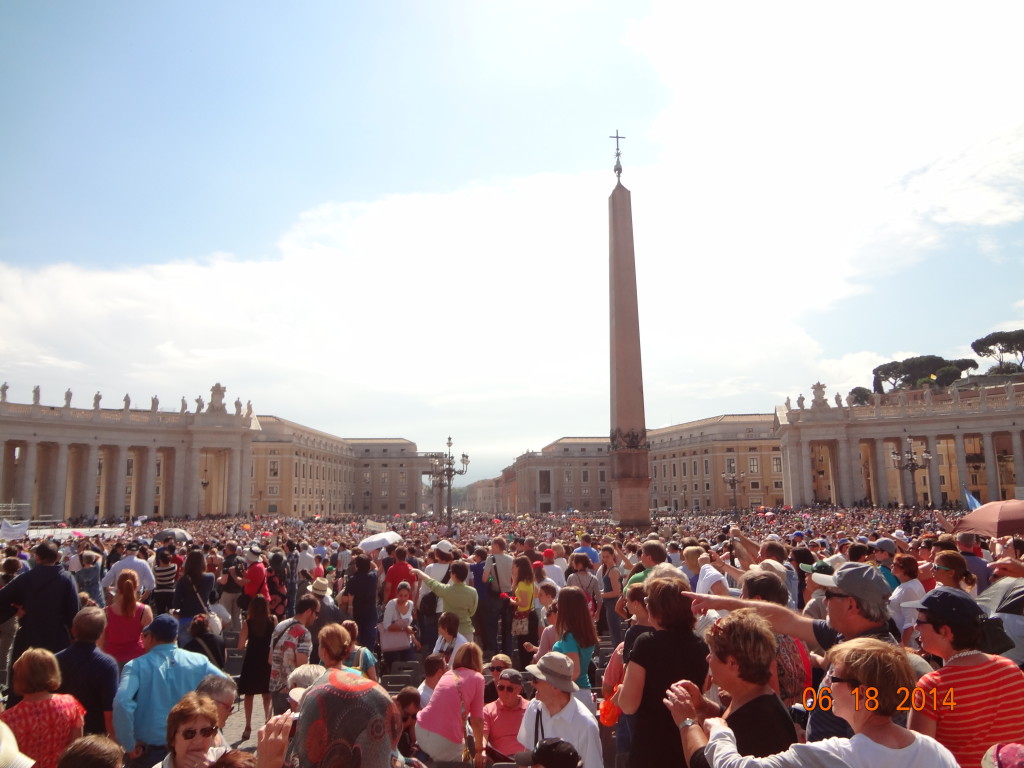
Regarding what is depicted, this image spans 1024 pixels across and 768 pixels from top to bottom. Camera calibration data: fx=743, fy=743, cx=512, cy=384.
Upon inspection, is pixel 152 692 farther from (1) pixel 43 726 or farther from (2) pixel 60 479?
(2) pixel 60 479

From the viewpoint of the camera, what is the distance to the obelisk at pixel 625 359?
20891 mm

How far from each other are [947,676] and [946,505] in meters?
56.3

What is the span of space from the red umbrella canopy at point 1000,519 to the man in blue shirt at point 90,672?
1112 cm

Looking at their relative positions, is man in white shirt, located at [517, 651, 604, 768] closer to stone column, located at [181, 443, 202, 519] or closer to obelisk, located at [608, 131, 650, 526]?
obelisk, located at [608, 131, 650, 526]

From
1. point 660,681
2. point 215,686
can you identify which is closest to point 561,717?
point 660,681

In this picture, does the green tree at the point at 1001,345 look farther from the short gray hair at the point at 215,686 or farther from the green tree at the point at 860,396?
the short gray hair at the point at 215,686

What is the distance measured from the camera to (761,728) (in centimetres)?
287

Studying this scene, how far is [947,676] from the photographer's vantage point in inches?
123

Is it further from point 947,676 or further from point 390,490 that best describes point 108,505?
point 947,676

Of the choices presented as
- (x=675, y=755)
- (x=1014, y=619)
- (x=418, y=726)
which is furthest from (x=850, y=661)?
(x=418, y=726)

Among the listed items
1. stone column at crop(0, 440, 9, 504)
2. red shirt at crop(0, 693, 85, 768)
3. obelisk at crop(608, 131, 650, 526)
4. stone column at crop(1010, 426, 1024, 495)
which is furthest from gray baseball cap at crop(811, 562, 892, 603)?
stone column at crop(1010, 426, 1024, 495)

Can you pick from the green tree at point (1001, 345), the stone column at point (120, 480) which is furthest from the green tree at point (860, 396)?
the stone column at point (120, 480)
